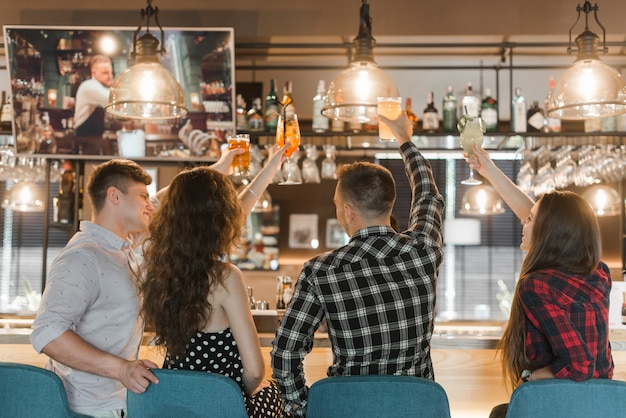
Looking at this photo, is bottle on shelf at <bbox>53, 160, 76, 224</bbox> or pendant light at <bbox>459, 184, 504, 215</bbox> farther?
pendant light at <bbox>459, 184, 504, 215</bbox>

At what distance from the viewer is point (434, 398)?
1.92m

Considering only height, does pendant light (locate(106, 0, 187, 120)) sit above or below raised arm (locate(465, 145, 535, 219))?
above

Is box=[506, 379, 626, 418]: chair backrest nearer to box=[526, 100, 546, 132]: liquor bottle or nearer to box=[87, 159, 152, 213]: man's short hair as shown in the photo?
box=[87, 159, 152, 213]: man's short hair

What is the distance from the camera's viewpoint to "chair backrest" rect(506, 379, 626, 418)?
6.25 ft

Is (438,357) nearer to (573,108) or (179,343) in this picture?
(573,108)

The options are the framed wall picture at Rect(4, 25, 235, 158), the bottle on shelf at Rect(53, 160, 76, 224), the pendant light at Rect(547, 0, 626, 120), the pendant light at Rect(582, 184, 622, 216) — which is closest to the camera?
the pendant light at Rect(547, 0, 626, 120)

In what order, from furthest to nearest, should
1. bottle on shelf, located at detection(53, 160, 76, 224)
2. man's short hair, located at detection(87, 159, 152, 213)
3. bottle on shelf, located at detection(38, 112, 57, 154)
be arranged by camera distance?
1. bottle on shelf, located at detection(53, 160, 76, 224)
2. bottle on shelf, located at detection(38, 112, 57, 154)
3. man's short hair, located at detection(87, 159, 152, 213)

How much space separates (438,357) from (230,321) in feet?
4.85

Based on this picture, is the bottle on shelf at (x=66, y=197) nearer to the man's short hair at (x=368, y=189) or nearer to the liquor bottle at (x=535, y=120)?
the liquor bottle at (x=535, y=120)

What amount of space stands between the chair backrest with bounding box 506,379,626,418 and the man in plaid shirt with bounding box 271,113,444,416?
1.43 ft

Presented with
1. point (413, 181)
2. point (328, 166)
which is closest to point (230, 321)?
point (413, 181)

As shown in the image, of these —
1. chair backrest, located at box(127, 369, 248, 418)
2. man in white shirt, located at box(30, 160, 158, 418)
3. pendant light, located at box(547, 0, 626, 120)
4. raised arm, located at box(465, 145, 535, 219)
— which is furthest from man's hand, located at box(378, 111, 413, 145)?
chair backrest, located at box(127, 369, 248, 418)

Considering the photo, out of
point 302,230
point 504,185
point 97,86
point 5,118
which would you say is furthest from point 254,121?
point 302,230

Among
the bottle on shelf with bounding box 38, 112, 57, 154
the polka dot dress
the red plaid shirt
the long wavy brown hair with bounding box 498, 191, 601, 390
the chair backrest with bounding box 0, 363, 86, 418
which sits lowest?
the chair backrest with bounding box 0, 363, 86, 418
